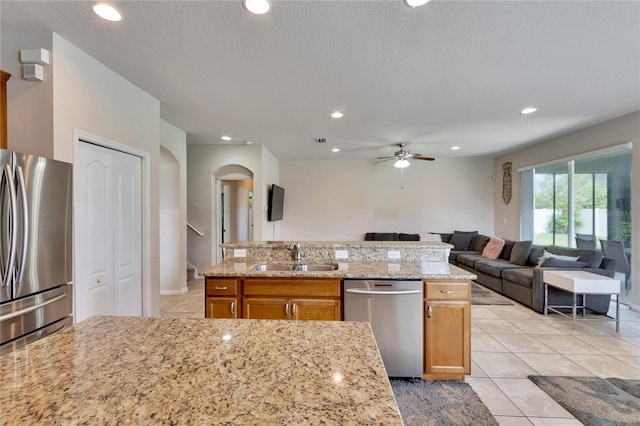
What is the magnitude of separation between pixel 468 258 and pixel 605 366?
3.37 meters

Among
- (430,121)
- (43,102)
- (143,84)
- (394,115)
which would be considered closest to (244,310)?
(43,102)

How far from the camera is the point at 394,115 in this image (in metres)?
3.90

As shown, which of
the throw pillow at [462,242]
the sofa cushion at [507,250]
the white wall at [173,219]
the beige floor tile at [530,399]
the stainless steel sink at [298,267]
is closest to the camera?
the beige floor tile at [530,399]

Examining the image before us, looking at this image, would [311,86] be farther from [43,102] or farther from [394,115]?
[43,102]

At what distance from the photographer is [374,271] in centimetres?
238

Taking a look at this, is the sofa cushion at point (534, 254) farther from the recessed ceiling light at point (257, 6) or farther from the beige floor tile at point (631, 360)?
the recessed ceiling light at point (257, 6)

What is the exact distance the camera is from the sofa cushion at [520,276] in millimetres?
4114

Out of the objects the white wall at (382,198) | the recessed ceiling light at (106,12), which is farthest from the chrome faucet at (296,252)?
the white wall at (382,198)

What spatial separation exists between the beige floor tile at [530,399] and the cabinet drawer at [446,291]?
77cm

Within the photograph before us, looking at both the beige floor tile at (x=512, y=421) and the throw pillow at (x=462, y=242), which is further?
the throw pillow at (x=462, y=242)

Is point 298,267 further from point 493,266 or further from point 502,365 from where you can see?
point 493,266

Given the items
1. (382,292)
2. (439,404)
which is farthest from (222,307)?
(439,404)

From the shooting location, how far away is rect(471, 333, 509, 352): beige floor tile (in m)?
2.90

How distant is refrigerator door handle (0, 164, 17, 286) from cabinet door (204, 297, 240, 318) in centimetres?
120
